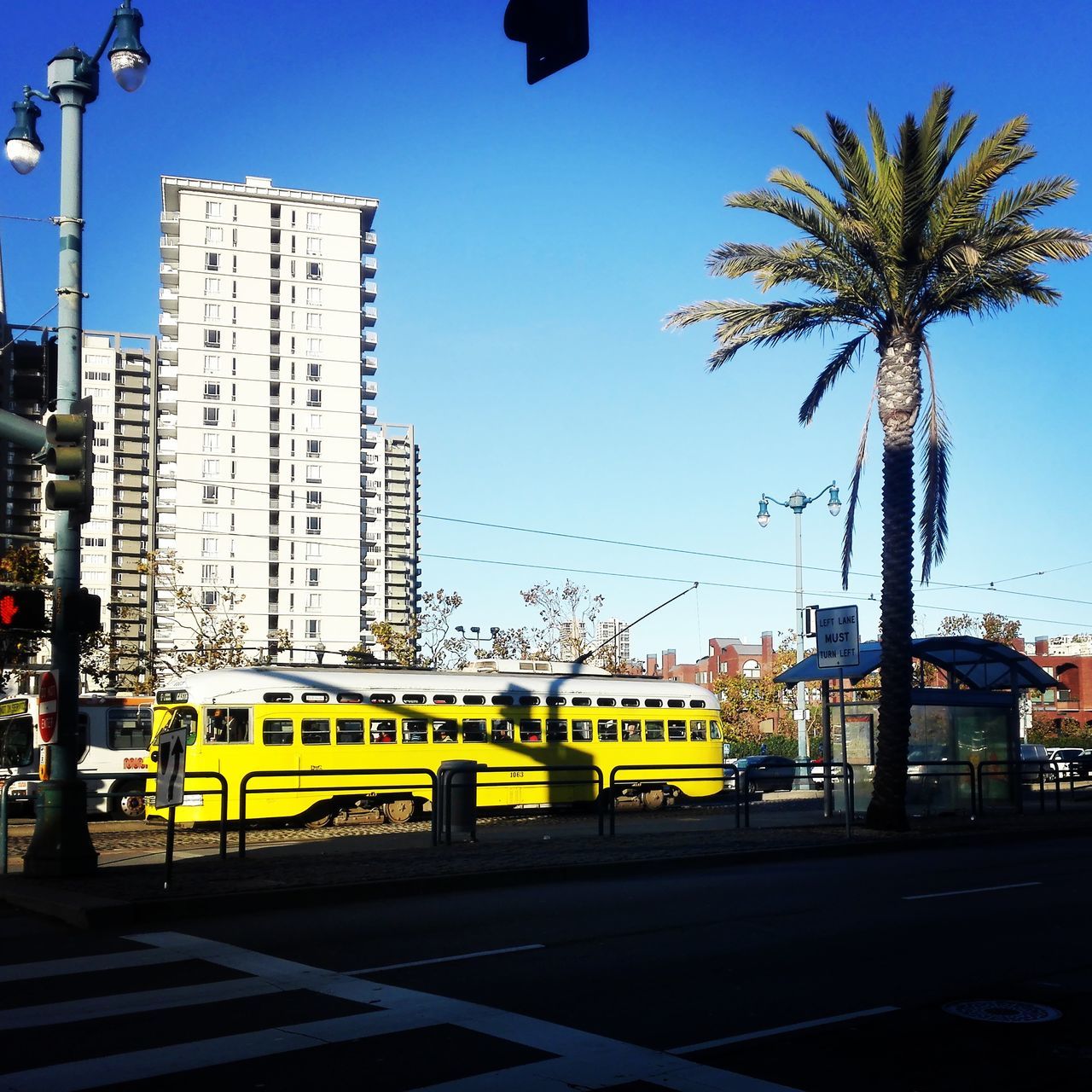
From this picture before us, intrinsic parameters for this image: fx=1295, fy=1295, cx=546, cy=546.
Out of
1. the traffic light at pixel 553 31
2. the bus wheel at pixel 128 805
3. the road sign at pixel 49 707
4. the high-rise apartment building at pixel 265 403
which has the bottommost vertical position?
the bus wheel at pixel 128 805

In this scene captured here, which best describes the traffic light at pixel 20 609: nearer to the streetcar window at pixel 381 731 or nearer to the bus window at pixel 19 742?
the streetcar window at pixel 381 731

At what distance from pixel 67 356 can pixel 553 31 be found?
1027 centimetres

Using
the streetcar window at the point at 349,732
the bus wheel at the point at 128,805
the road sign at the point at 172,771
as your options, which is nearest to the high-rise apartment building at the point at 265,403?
the bus wheel at the point at 128,805

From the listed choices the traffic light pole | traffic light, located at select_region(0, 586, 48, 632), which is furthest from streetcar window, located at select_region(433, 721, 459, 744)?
traffic light, located at select_region(0, 586, 48, 632)

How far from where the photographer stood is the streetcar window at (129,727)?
113ft

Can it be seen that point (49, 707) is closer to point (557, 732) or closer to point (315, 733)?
point (315, 733)

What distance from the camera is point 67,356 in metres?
14.9

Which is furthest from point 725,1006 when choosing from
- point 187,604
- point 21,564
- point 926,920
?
point 187,604

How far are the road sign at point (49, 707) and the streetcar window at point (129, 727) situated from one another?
20318 millimetres

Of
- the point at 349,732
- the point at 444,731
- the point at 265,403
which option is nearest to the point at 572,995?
the point at 349,732

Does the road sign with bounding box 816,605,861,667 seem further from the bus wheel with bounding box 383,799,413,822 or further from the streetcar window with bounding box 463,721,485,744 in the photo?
the streetcar window with bounding box 463,721,485,744

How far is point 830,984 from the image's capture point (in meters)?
8.59

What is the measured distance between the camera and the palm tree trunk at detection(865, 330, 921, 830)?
21828 millimetres

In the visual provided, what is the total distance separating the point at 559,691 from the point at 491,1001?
23543 millimetres
